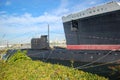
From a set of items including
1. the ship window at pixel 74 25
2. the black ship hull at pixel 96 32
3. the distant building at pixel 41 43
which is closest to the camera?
the black ship hull at pixel 96 32

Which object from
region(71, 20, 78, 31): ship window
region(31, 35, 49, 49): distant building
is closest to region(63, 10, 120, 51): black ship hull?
region(71, 20, 78, 31): ship window

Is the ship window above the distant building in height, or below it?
above

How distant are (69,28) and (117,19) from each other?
10473 mm

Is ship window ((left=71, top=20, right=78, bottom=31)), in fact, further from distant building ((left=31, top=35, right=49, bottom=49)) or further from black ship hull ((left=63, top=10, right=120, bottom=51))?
distant building ((left=31, top=35, right=49, bottom=49))

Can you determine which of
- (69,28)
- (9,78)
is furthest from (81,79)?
(69,28)

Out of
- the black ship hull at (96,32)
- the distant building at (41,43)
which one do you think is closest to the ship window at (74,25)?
the black ship hull at (96,32)

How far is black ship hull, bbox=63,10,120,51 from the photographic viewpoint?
19828mm

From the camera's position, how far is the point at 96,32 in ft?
74.1

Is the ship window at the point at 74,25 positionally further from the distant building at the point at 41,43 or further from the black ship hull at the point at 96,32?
the distant building at the point at 41,43

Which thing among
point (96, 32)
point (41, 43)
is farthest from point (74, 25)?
point (41, 43)

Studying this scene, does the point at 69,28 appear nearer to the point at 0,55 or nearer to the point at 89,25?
the point at 89,25

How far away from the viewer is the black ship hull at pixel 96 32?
19828 mm

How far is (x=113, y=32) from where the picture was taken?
20.0 m

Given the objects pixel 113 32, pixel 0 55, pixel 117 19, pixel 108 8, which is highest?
pixel 108 8
